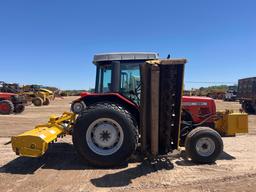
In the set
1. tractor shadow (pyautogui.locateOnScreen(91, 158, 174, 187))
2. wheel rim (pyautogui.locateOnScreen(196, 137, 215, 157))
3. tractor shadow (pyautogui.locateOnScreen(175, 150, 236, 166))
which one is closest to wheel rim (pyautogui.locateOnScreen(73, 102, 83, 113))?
tractor shadow (pyautogui.locateOnScreen(91, 158, 174, 187))

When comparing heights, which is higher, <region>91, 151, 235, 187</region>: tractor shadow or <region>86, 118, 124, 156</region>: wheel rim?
<region>86, 118, 124, 156</region>: wheel rim

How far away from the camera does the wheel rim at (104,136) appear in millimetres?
8266

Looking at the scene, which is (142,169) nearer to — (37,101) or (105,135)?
(105,135)

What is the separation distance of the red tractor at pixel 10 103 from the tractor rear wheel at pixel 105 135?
17.9 meters

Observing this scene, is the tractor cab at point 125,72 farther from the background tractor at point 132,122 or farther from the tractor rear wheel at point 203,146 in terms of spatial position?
the tractor rear wheel at point 203,146

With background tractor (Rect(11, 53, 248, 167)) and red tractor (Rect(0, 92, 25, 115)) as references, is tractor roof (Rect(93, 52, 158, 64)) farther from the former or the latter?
red tractor (Rect(0, 92, 25, 115))

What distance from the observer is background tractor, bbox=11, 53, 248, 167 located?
790 cm

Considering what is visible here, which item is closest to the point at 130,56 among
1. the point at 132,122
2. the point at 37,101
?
the point at 132,122

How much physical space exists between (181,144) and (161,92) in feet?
5.87

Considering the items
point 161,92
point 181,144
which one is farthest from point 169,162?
point 161,92

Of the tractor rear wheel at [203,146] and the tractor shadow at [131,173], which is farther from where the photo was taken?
the tractor rear wheel at [203,146]

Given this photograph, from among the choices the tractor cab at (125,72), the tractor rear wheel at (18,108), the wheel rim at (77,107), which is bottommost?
the tractor rear wheel at (18,108)

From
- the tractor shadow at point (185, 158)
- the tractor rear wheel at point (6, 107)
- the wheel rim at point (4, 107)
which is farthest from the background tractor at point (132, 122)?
the wheel rim at point (4, 107)

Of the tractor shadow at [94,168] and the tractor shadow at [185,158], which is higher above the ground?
the tractor shadow at [185,158]
